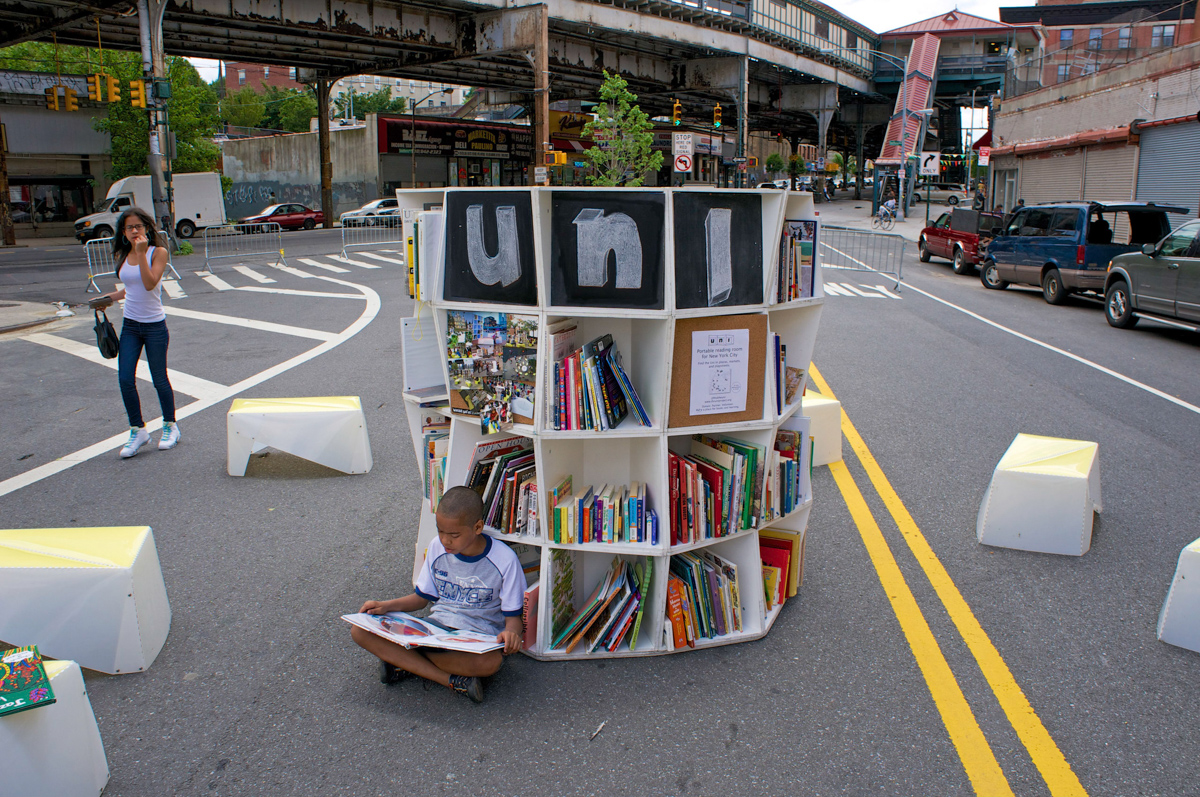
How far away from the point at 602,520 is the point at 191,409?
6259 millimetres

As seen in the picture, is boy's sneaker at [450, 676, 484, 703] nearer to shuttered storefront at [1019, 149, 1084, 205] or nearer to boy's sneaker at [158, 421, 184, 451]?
boy's sneaker at [158, 421, 184, 451]

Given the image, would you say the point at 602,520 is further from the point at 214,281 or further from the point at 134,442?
the point at 214,281

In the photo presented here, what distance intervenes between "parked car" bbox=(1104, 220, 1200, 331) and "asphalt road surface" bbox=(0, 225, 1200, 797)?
4810mm

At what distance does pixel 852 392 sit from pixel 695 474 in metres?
6.03

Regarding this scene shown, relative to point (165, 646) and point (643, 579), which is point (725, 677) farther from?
point (165, 646)

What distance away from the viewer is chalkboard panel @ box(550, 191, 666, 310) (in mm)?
3807

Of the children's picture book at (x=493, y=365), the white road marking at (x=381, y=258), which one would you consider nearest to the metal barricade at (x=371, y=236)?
the white road marking at (x=381, y=258)

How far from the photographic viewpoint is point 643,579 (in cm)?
A: 416

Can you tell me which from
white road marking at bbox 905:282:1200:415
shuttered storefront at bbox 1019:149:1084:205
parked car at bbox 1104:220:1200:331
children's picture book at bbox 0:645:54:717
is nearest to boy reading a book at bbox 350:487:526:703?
children's picture book at bbox 0:645:54:717

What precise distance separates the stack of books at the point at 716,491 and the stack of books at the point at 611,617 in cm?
29

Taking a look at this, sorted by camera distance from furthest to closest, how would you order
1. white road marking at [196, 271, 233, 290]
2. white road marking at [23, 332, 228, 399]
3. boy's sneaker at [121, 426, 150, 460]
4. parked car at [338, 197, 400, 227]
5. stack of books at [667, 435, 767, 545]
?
parked car at [338, 197, 400, 227]
white road marking at [196, 271, 233, 290]
white road marking at [23, 332, 228, 399]
boy's sneaker at [121, 426, 150, 460]
stack of books at [667, 435, 767, 545]

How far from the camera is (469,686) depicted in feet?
12.1

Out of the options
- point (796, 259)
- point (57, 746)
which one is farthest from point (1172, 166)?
point (57, 746)

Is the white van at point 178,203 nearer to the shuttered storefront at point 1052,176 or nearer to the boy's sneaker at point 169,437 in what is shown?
the boy's sneaker at point 169,437
